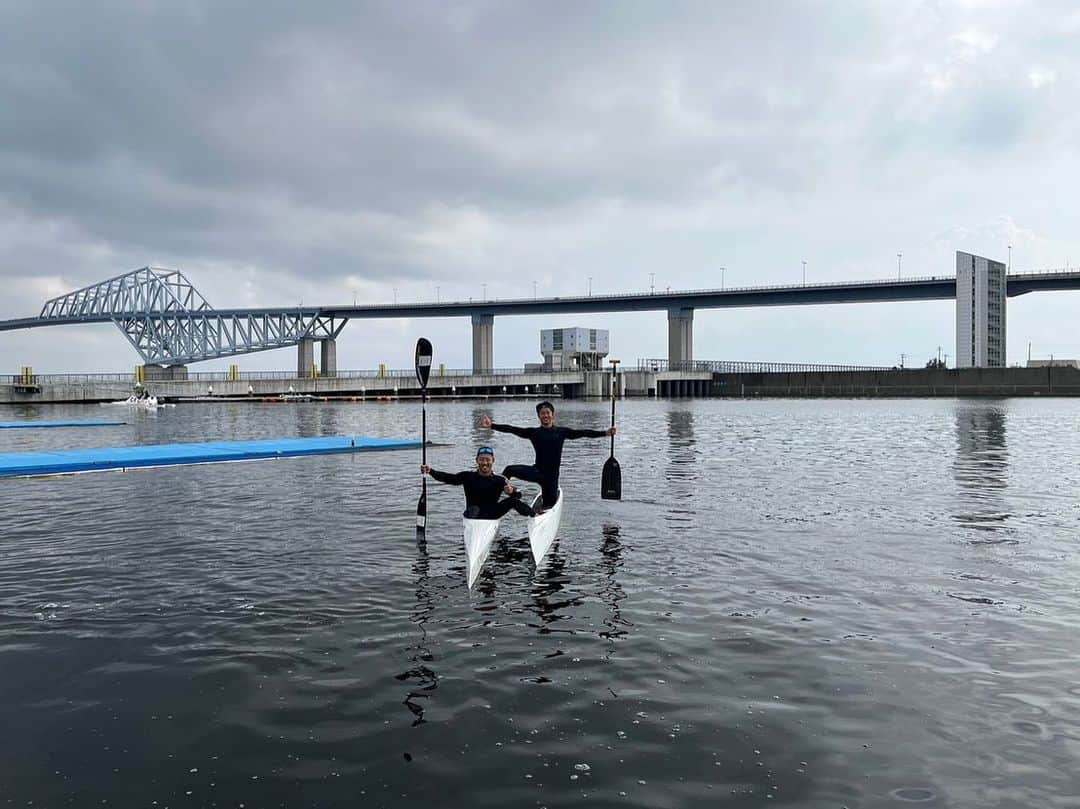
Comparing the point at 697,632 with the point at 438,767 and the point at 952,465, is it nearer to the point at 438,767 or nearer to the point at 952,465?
the point at 438,767

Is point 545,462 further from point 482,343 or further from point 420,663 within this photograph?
point 482,343

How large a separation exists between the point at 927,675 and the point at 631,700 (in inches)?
147

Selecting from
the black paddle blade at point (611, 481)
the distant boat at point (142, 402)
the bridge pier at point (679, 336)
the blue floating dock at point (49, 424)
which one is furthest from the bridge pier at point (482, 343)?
the black paddle blade at point (611, 481)

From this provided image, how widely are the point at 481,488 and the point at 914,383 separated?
172748 millimetres

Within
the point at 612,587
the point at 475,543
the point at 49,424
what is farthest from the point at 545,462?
the point at 49,424

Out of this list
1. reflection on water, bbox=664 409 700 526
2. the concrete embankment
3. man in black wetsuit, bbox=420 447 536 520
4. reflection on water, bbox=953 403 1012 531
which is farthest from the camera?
the concrete embankment

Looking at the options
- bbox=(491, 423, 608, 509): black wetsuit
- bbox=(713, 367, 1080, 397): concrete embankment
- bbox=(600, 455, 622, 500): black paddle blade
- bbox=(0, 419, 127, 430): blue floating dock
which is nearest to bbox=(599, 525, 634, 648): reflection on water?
bbox=(491, 423, 608, 509): black wetsuit

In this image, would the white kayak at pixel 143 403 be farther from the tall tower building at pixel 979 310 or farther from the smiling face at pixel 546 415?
the tall tower building at pixel 979 310

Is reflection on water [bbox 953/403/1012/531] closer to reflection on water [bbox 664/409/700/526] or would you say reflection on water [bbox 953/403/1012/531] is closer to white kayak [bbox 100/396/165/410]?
reflection on water [bbox 664/409/700/526]

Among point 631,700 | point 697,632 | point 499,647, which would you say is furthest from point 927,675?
point 499,647

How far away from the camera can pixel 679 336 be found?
7377 inches

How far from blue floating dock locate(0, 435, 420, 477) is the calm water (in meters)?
9.86

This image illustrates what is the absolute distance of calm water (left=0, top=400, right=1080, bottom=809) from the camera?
23.4 ft

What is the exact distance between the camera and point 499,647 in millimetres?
10469
